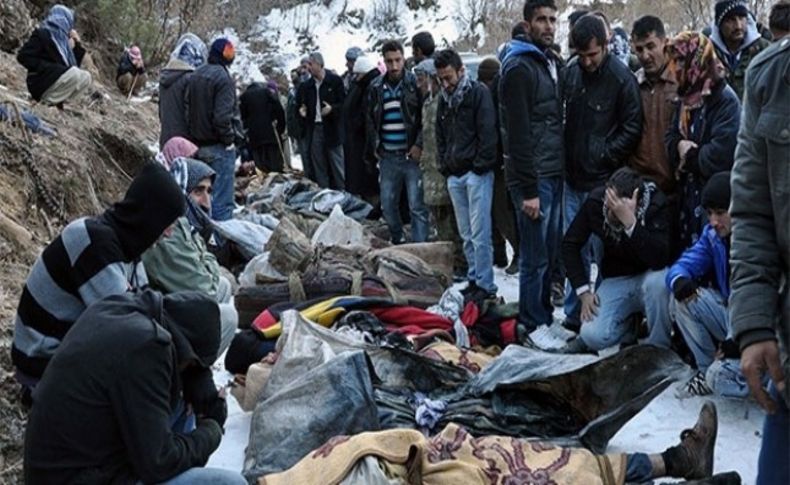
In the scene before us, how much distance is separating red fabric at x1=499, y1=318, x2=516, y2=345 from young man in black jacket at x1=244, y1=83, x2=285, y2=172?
659 cm

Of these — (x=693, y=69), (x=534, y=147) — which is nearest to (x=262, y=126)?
(x=534, y=147)

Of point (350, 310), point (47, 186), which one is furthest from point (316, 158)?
point (350, 310)

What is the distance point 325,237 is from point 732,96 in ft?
10.8

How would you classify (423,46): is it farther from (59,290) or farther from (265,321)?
(59,290)

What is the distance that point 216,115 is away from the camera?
6.92m

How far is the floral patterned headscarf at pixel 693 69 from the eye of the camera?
422cm

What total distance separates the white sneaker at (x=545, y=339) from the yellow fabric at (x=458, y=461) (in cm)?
165

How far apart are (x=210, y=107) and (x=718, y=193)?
4319mm

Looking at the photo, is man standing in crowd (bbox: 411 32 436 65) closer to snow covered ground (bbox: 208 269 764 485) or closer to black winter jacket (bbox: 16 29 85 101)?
black winter jacket (bbox: 16 29 85 101)

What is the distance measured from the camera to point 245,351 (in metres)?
4.57

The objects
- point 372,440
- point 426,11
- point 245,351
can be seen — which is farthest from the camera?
point 426,11

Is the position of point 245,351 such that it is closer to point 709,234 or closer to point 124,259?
point 124,259

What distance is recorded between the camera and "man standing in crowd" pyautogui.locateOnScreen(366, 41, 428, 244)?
7.06 m

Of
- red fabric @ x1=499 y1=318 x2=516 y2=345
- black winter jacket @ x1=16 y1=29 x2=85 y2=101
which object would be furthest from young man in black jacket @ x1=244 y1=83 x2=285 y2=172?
red fabric @ x1=499 y1=318 x2=516 y2=345
